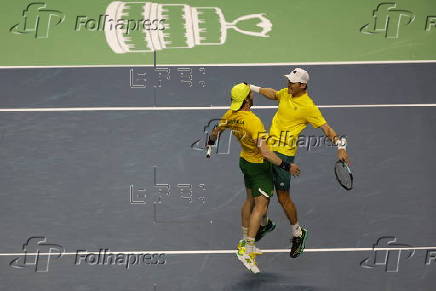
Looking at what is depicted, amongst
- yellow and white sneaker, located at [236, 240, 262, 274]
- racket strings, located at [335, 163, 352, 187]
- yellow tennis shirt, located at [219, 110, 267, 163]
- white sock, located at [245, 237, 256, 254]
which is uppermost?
yellow tennis shirt, located at [219, 110, 267, 163]

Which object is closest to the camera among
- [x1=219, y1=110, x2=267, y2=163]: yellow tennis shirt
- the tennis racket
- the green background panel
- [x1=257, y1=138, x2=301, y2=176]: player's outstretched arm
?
[x1=257, y1=138, x2=301, y2=176]: player's outstretched arm

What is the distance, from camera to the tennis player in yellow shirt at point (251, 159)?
511 inches

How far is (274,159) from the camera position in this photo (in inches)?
507

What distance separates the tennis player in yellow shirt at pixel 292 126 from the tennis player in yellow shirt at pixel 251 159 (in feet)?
0.69

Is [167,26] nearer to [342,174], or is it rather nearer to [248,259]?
[342,174]

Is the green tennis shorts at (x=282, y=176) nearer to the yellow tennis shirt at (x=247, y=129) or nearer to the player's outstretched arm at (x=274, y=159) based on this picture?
the yellow tennis shirt at (x=247, y=129)

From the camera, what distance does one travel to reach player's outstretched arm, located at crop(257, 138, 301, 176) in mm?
12875

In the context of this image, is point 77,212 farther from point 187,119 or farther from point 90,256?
point 187,119

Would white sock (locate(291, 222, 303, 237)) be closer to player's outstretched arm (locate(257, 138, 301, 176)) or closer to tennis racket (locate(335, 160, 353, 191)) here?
tennis racket (locate(335, 160, 353, 191))

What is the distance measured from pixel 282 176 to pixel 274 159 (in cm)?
55

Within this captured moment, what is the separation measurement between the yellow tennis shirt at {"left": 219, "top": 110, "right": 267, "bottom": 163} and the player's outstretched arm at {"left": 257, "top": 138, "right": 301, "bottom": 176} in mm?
110

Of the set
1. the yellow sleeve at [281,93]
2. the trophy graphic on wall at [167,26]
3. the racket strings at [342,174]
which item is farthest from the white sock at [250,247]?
the trophy graphic on wall at [167,26]

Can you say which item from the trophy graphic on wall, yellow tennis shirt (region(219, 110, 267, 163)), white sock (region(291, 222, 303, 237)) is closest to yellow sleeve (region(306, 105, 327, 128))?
yellow tennis shirt (region(219, 110, 267, 163))

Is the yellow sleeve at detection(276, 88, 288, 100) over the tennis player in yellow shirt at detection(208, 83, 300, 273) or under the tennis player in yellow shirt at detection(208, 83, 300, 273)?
over
